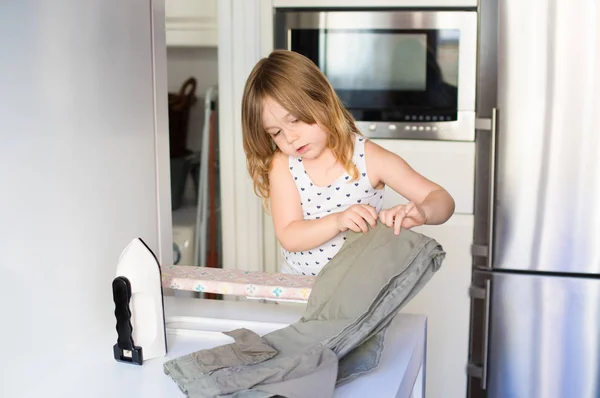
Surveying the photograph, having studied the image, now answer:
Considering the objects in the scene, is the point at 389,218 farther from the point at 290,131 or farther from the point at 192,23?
the point at 192,23

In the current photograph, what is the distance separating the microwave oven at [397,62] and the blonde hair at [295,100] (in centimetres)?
80

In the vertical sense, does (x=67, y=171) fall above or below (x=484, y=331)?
above

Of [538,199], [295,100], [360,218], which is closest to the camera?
[360,218]

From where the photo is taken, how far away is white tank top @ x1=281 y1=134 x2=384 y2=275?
4.38 feet

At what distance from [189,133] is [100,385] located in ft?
4.87

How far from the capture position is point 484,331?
2.08 meters

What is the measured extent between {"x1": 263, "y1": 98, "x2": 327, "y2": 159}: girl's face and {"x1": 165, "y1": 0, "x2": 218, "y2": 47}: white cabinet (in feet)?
3.30

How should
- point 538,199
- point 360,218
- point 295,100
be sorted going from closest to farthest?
point 360,218 < point 295,100 < point 538,199

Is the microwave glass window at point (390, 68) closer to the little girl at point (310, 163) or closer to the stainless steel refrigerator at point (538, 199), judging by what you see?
the stainless steel refrigerator at point (538, 199)

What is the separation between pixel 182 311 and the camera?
44.9 inches

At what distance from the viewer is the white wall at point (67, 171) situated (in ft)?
2.71

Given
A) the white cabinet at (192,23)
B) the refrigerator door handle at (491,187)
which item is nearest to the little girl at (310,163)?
the refrigerator door handle at (491,187)

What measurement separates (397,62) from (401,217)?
118 centimetres

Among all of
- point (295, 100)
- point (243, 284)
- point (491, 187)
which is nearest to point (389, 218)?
point (243, 284)
